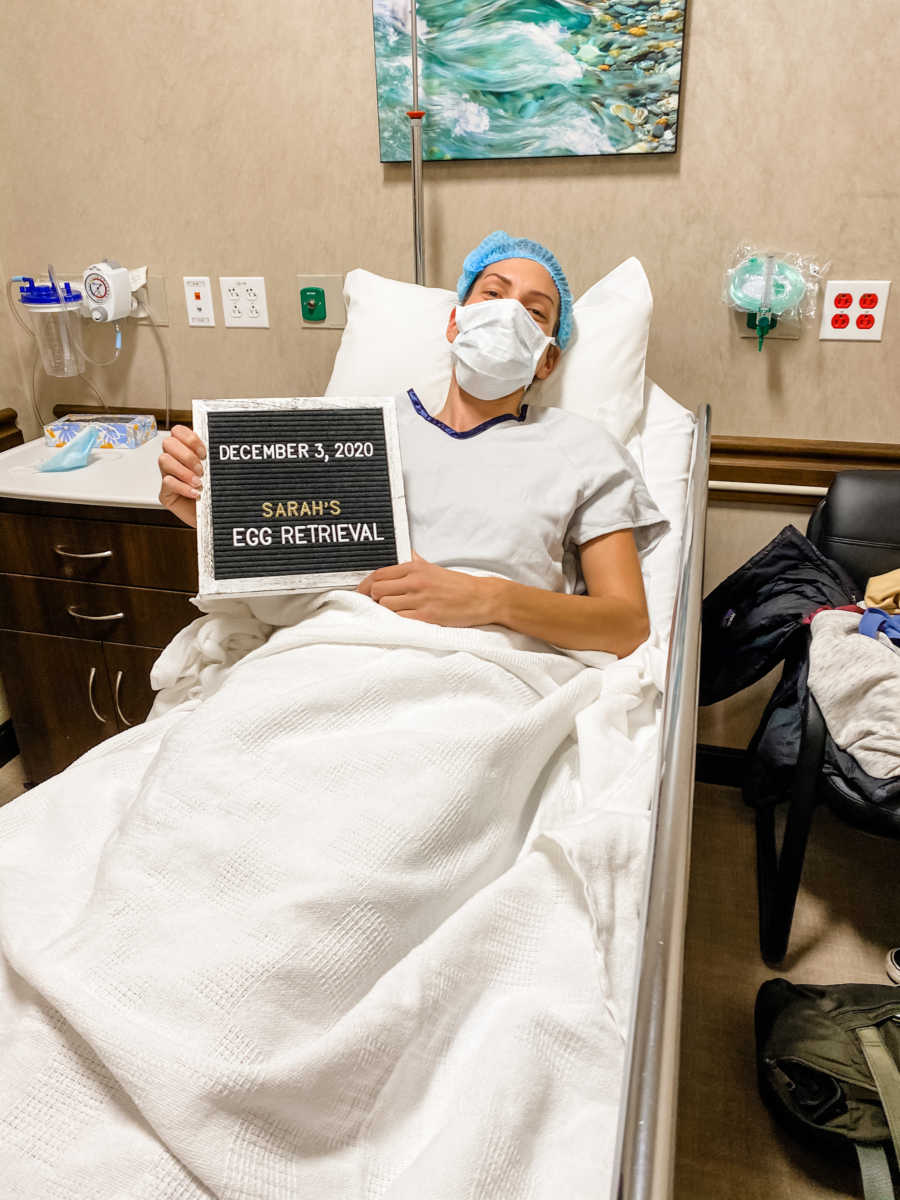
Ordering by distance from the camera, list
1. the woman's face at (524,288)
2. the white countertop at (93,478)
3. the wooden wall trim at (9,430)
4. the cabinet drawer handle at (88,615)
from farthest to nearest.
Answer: the wooden wall trim at (9,430) < the cabinet drawer handle at (88,615) < the white countertop at (93,478) < the woman's face at (524,288)

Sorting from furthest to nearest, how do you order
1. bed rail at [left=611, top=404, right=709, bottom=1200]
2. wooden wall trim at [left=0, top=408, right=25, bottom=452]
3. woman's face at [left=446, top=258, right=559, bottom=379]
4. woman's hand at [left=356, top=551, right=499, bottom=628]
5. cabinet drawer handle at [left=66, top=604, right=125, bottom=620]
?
wooden wall trim at [left=0, top=408, right=25, bottom=452] < cabinet drawer handle at [left=66, top=604, right=125, bottom=620] < woman's face at [left=446, top=258, right=559, bottom=379] < woman's hand at [left=356, top=551, right=499, bottom=628] < bed rail at [left=611, top=404, right=709, bottom=1200]

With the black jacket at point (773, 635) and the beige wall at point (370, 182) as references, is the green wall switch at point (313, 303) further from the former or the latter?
the black jacket at point (773, 635)

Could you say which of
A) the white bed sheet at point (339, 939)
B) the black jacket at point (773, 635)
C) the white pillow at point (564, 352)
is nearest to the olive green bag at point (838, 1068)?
the black jacket at point (773, 635)

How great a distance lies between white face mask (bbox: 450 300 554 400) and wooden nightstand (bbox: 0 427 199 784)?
74 centimetres

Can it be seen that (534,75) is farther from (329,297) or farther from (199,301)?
(199,301)

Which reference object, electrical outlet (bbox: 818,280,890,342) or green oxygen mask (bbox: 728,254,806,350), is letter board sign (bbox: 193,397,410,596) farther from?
electrical outlet (bbox: 818,280,890,342)

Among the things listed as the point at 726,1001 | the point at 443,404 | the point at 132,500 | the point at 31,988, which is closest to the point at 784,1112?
the point at 726,1001

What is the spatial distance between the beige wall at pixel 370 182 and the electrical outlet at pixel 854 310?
0.02 meters

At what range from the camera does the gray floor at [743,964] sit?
1.39 m

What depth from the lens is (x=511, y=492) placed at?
145cm

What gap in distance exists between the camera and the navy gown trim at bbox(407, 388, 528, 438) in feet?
5.16

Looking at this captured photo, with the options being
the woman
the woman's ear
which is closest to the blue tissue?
the woman

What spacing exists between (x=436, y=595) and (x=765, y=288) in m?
1.02

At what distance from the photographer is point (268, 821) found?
92cm
